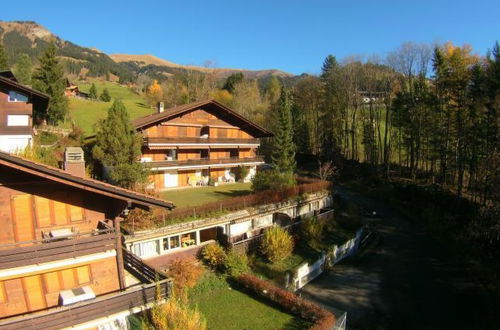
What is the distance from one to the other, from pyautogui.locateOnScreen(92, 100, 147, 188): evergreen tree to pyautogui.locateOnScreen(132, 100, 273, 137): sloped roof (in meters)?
7.61

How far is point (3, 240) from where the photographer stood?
38.1ft

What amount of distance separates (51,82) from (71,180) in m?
44.2

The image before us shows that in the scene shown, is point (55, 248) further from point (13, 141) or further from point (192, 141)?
point (192, 141)

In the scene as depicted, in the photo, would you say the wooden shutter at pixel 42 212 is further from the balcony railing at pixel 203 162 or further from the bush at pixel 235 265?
the balcony railing at pixel 203 162

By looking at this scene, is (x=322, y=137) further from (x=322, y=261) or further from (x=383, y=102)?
(x=322, y=261)

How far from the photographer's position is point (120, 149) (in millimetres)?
25062

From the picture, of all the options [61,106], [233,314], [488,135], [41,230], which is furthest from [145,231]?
[61,106]

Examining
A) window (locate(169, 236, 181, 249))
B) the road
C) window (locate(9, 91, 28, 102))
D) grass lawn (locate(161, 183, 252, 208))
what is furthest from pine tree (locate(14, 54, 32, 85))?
the road

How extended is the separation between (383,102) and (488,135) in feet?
66.5

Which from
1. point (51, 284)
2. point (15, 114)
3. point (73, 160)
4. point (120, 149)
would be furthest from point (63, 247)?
point (15, 114)

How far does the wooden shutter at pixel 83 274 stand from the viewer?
41.1 ft

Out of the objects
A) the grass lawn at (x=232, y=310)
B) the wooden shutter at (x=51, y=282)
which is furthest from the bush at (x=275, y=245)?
the wooden shutter at (x=51, y=282)

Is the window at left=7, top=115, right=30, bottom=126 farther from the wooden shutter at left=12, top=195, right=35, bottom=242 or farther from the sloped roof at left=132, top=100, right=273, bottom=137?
the wooden shutter at left=12, top=195, right=35, bottom=242

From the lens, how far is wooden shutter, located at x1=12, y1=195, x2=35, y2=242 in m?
11.7
